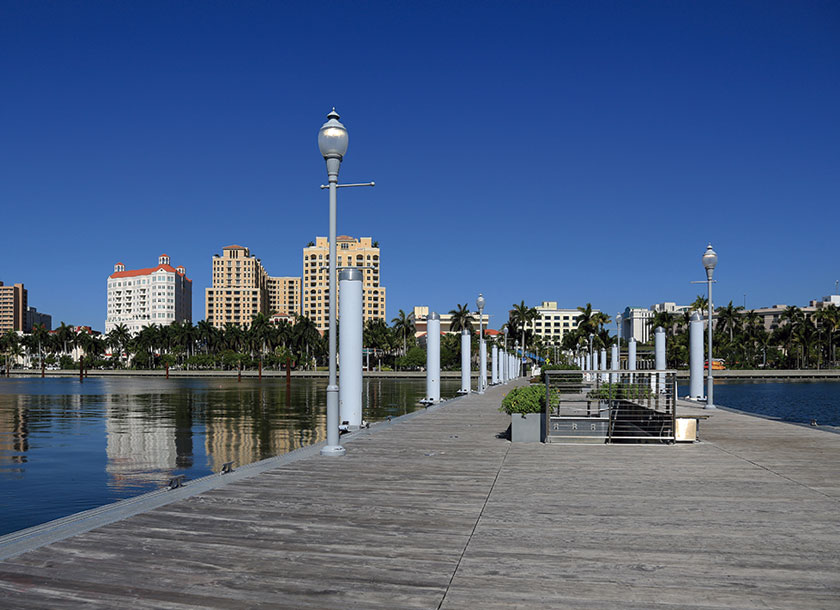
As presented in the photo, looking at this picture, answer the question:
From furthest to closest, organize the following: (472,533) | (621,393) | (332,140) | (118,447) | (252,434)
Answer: (252,434) → (118,447) → (621,393) → (332,140) → (472,533)

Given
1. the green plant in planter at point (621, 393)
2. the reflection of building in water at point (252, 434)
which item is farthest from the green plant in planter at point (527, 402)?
the reflection of building in water at point (252, 434)

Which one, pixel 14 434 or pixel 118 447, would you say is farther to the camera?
pixel 14 434

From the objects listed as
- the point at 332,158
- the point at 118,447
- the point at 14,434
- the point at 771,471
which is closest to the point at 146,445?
the point at 118,447

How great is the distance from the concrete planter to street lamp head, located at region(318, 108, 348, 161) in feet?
20.0

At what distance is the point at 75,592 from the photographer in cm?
480

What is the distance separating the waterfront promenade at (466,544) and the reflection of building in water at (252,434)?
9.21 m

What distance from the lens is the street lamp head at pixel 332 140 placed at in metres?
12.8

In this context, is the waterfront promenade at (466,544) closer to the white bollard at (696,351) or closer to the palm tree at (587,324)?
the white bollard at (696,351)

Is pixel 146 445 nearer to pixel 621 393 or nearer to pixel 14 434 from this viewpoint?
pixel 14 434

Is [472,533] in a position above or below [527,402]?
below

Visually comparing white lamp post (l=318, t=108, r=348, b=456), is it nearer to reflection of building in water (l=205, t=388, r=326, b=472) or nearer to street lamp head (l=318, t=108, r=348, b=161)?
street lamp head (l=318, t=108, r=348, b=161)

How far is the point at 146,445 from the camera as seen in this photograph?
22.4m

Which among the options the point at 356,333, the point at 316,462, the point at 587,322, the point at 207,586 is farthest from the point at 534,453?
the point at 587,322

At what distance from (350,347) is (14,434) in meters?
16.8
